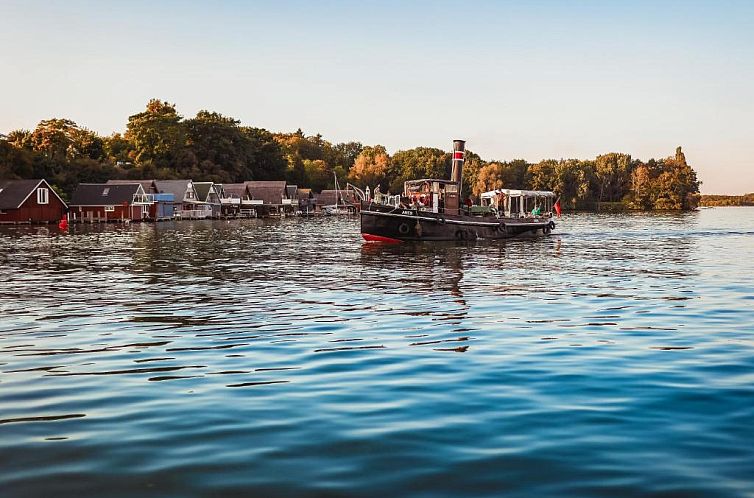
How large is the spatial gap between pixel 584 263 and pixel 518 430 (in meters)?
28.6

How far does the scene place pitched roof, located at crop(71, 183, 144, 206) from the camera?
111 metres

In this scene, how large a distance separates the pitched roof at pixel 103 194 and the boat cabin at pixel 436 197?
7052cm

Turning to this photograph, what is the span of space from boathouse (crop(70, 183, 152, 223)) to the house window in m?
9.30

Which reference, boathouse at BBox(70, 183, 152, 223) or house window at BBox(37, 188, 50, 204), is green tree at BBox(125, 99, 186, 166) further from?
house window at BBox(37, 188, 50, 204)

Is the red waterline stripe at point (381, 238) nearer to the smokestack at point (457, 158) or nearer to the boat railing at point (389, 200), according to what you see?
the boat railing at point (389, 200)

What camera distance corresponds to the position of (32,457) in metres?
7.72

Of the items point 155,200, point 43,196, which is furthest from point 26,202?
point 155,200

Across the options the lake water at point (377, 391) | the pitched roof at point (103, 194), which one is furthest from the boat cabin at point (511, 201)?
the pitched roof at point (103, 194)

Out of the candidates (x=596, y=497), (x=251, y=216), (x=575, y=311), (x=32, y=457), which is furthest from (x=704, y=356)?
(x=251, y=216)

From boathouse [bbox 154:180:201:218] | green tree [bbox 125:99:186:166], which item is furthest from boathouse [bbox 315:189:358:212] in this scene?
boathouse [bbox 154:180:201:218]

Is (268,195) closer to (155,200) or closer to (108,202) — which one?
(155,200)

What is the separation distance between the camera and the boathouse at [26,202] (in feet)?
310

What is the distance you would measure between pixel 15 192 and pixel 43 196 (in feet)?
12.3

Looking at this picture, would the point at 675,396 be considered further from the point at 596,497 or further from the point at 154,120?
the point at 154,120
